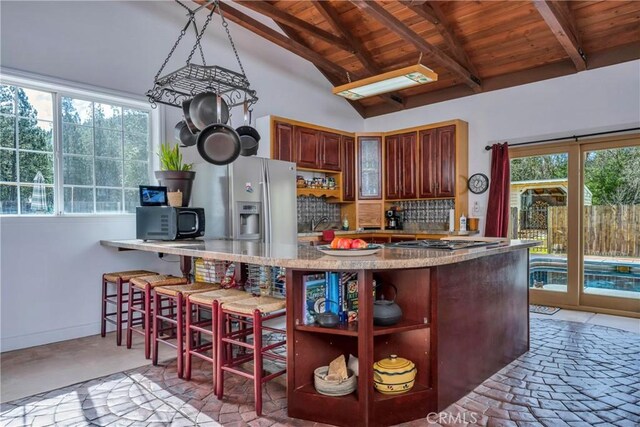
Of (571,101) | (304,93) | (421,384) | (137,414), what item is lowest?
(137,414)

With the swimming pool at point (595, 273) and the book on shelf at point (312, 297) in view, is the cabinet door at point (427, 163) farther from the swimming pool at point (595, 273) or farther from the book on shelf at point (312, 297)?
the book on shelf at point (312, 297)

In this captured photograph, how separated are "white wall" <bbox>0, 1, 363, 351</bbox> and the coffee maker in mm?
3198

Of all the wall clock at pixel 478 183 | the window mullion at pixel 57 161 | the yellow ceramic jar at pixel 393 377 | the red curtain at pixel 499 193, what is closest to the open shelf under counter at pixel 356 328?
the yellow ceramic jar at pixel 393 377

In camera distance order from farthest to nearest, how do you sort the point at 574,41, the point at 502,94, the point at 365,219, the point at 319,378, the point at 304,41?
the point at 365,219, the point at 304,41, the point at 502,94, the point at 574,41, the point at 319,378

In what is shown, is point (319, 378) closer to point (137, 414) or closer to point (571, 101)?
point (137, 414)

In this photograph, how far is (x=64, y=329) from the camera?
3646 mm

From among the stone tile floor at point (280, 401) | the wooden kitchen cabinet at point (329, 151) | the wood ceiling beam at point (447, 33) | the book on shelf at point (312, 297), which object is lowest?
the stone tile floor at point (280, 401)

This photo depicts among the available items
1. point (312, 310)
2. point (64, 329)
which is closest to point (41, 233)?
point (64, 329)

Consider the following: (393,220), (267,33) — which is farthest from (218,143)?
(393,220)

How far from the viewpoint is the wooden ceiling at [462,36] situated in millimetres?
4160

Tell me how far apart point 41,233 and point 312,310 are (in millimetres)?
2777

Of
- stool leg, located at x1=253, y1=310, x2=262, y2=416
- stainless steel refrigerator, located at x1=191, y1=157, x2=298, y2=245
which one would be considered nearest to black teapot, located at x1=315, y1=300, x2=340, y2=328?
stool leg, located at x1=253, y1=310, x2=262, y2=416

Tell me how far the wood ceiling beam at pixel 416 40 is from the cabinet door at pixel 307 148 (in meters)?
1.84

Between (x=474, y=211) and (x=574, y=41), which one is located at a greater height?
(x=574, y=41)
